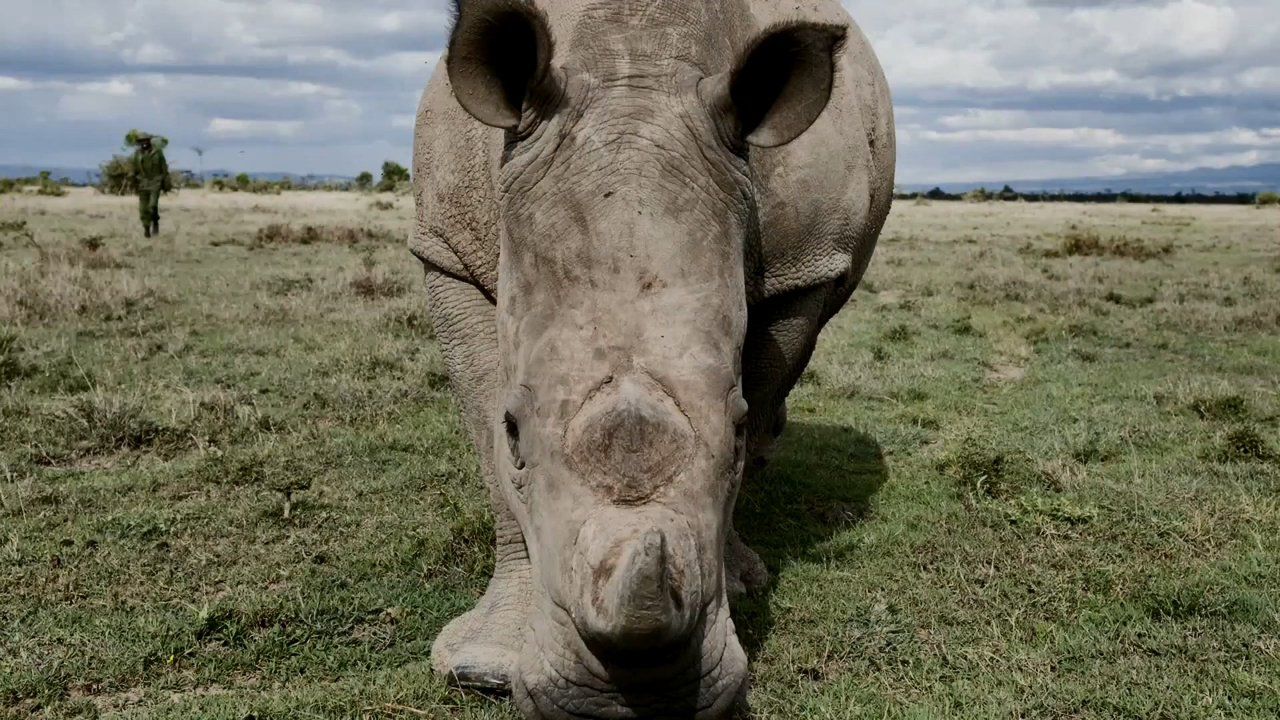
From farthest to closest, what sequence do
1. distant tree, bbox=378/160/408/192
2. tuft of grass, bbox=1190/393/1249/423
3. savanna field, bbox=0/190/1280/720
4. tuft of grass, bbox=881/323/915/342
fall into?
distant tree, bbox=378/160/408/192 < tuft of grass, bbox=881/323/915/342 < tuft of grass, bbox=1190/393/1249/423 < savanna field, bbox=0/190/1280/720

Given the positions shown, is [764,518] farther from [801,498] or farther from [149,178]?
[149,178]

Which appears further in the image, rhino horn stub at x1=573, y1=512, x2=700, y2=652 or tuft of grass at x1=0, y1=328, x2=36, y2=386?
tuft of grass at x1=0, y1=328, x2=36, y2=386

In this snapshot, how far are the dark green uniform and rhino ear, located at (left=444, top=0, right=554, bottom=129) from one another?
60.9 feet

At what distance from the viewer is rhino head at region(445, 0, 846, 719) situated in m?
2.36

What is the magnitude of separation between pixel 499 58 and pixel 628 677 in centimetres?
167

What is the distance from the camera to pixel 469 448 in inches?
258

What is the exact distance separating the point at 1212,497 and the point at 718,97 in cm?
421

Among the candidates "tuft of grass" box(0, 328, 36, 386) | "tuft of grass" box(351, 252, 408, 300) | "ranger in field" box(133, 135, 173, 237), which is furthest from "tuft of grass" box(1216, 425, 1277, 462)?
"ranger in field" box(133, 135, 173, 237)

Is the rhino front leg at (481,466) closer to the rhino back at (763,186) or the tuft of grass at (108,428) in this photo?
the rhino back at (763,186)

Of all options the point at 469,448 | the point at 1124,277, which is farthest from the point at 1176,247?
the point at 469,448

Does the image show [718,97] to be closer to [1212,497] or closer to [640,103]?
[640,103]

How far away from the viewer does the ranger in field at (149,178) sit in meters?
19.4

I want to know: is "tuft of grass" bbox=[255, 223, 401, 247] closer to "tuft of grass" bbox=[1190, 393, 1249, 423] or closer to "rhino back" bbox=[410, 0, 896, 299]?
"tuft of grass" bbox=[1190, 393, 1249, 423]

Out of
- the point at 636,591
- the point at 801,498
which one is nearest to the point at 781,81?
the point at 636,591
